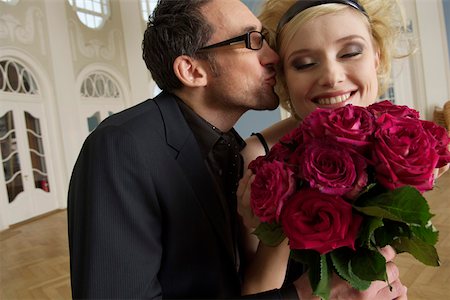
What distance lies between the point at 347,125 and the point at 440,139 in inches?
9.1

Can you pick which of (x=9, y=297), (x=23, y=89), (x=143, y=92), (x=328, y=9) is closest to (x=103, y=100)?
(x=143, y=92)

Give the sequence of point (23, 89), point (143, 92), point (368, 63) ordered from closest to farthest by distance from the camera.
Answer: point (368, 63) → point (23, 89) → point (143, 92)

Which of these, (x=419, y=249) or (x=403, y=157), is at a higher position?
(x=403, y=157)

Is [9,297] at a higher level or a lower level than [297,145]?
lower

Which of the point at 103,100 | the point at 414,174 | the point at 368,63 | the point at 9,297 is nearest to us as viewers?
the point at 414,174

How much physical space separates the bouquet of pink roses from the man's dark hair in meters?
0.69

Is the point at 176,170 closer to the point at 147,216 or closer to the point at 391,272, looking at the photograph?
the point at 147,216

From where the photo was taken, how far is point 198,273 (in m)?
1.14

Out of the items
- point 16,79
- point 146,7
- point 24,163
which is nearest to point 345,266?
point 24,163

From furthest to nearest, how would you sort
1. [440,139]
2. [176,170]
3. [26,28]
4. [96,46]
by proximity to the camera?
[96,46], [26,28], [176,170], [440,139]

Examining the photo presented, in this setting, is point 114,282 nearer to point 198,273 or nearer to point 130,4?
point 198,273

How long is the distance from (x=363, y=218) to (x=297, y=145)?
0.70ft

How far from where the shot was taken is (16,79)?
771cm

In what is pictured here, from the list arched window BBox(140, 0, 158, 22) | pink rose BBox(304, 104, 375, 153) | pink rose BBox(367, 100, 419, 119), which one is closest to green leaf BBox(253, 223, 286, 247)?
pink rose BBox(304, 104, 375, 153)
